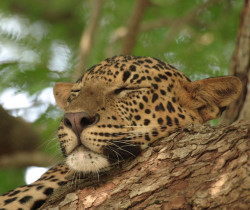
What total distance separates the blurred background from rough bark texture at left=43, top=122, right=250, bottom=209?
106 centimetres

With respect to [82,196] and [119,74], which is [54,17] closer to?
[119,74]

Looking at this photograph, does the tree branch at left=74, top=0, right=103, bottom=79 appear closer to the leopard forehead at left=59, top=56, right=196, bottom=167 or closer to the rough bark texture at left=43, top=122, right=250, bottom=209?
the leopard forehead at left=59, top=56, right=196, bottom=167

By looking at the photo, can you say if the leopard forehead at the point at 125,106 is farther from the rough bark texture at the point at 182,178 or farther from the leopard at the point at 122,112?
the rough bark texture at the point at 182,178

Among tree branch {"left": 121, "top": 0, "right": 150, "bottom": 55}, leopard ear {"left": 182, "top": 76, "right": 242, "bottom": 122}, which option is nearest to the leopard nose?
leopard ear {"left": 182, "top": 76, "right": 242, "bottom": 122}

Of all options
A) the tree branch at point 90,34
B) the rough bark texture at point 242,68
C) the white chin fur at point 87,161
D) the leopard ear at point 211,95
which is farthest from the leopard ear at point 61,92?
the rough bark texture at point 242,68

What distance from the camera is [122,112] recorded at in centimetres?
461

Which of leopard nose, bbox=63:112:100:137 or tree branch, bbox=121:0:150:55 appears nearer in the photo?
leopard nose, bbox=63:112:100:137

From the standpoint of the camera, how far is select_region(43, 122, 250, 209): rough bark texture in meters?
3.37

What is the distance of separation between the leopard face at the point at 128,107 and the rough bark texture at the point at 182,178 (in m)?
0.24

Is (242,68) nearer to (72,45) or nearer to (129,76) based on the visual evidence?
(129,76)

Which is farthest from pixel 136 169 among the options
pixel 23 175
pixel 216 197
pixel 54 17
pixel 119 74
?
pixel 54 17

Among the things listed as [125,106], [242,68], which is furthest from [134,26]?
[125,106]

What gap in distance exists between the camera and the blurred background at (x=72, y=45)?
21.6 feet

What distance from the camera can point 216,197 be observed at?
3.35 m
